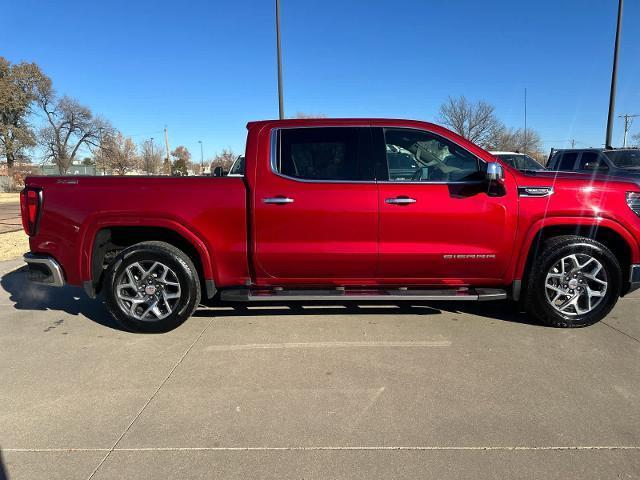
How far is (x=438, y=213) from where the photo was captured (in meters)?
4.09

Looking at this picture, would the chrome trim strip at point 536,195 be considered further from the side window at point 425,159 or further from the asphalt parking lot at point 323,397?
the asphalt parking lot at point 323,397

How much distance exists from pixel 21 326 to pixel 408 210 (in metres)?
4.14

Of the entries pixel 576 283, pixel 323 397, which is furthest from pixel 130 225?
pixel 576 283

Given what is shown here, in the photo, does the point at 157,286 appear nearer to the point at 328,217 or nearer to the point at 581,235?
the point at 328,217

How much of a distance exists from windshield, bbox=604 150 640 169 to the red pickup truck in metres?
9.00

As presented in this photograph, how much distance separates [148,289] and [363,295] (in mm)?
2054

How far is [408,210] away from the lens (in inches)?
161

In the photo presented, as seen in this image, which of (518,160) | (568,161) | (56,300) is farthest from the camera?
(518,160)

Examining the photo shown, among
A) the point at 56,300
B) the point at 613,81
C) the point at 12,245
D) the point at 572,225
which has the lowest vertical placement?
the point at 56,300

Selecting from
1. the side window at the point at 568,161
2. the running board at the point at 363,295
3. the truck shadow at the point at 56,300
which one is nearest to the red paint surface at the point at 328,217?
the running board at the point at 363,295

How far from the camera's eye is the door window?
13.8ft

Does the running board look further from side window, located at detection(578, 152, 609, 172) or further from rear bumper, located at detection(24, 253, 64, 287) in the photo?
side window, located at detection(578, 152, 609, 172)

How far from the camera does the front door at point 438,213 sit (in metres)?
4.09

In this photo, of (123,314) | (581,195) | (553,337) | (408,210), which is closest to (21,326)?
(123,314)
